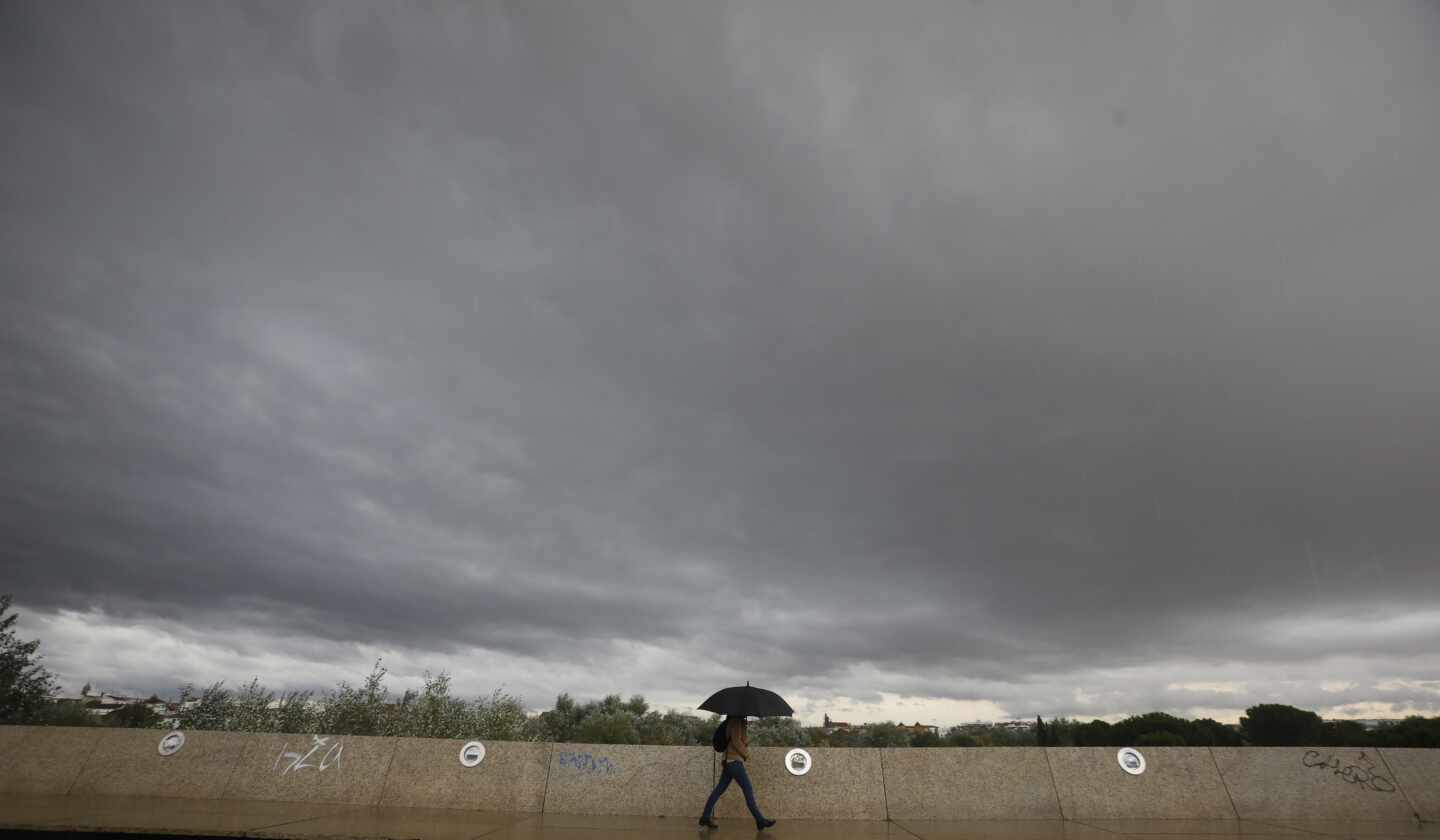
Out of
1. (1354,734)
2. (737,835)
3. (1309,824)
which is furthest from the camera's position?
(1354,734)

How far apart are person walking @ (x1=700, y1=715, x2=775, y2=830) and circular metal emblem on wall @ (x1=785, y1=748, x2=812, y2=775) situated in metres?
1.53

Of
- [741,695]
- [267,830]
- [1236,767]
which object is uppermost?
[741,695]

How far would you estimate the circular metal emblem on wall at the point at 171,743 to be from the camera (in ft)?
41.7

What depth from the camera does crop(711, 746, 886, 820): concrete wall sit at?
11.9m

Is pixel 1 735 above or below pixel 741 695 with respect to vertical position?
below

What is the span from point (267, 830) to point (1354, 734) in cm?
3591

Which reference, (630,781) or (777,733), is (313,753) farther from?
(777,733)

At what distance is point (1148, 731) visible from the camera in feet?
107

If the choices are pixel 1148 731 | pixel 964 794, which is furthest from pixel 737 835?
pixel 1148 731

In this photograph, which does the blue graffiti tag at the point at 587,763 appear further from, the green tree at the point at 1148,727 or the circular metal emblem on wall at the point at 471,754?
the green tree at the point at 1148,727

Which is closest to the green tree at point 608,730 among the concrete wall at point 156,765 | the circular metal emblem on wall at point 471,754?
the circular metal emblem on wall at point 471,754

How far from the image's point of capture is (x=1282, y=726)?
2958cm

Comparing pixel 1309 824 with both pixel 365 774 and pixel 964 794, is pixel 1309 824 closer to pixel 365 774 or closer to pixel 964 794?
pixel 964 794

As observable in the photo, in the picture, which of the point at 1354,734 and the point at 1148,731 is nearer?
the point at 1354,734
